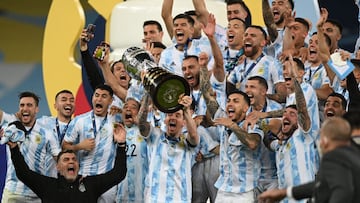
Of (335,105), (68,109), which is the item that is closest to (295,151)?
(335,105)

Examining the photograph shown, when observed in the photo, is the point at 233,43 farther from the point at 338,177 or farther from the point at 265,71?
the point at 338,177

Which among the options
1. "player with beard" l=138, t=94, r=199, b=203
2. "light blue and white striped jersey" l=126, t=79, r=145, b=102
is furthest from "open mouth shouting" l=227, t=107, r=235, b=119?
"light blue and white striped jersey" l=126, t=79, r=145, b=102

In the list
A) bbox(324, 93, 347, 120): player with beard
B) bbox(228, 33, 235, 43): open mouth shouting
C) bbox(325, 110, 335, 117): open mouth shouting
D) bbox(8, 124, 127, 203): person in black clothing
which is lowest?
bbox(8, 124, 127, 203): person in black clothing

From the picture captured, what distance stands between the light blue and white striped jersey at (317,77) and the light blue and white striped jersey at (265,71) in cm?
24

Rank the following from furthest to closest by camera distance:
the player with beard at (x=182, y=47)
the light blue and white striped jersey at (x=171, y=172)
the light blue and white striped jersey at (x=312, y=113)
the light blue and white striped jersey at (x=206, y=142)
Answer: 1. the player with beard at (x=182, y=47)
2. the light blue and white striped jersey at (x=206, y=142)
3. the light blue and white striped jersey at (x=171, y=172)
4. the light blue and white striped jersey at (x=312, y=113)

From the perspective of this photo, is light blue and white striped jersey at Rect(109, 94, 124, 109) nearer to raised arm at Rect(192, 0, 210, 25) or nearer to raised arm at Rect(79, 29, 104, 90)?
raised arm at Rect(79, 29, 104, 90)

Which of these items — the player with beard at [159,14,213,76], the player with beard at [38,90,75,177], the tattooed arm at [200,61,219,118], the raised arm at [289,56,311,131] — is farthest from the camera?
the player with beard at [38,90,75,177]

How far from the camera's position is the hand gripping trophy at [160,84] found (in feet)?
27.7

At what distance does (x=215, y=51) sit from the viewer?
9484 millimetres

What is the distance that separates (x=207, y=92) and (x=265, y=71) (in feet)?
1.95

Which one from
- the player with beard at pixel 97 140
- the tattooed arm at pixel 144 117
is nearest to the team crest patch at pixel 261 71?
the tattooed arm at pixel 144 117

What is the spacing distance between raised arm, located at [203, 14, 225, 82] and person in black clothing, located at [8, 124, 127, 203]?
959 millimetres

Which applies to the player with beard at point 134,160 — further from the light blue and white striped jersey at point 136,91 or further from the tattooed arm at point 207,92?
the tattooed arm at point 207,92

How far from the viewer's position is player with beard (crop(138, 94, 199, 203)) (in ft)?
30.9
